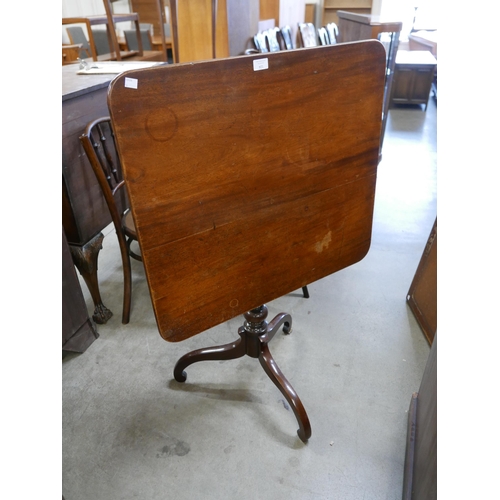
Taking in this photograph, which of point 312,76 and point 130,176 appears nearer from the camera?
point 130,176

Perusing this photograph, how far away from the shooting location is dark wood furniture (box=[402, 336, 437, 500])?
2.97 ft

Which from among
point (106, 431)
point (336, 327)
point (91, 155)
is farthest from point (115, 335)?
point (336, 327)

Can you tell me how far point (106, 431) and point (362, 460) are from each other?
0.87 meters

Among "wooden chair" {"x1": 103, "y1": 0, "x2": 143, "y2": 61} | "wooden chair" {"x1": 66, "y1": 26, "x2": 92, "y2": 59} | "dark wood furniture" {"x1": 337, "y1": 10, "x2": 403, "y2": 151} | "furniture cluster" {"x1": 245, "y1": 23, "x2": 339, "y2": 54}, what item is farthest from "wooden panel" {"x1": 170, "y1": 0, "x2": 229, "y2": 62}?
"wooden chair" {"x1": 66, "y1": 26, "x2": 92, "y2": 59}

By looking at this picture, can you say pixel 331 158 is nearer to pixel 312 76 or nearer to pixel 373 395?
pixel 312 76

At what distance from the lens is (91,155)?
4.68 feet

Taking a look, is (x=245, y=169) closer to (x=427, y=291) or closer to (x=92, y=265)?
(x=92, y=265)

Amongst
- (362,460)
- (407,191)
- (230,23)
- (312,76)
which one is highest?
(230,23)

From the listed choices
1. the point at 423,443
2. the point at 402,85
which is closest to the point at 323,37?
the point at 402,85

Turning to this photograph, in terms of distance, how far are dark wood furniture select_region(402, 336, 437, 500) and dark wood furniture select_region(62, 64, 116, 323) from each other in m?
1.35

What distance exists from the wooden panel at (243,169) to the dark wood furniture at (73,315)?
69cm

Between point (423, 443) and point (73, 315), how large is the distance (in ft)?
4.34

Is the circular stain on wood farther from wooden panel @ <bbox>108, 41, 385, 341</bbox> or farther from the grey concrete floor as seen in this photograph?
the grey concrete floor

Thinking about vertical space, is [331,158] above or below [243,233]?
above
